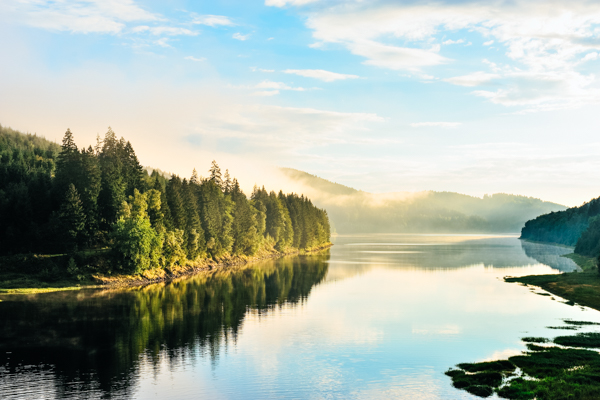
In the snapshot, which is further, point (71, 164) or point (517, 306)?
point (71, 164)

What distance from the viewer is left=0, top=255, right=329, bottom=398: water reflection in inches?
1663

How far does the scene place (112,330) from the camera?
60750 millimetres

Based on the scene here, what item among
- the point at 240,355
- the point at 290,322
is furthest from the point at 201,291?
the point at 240,355

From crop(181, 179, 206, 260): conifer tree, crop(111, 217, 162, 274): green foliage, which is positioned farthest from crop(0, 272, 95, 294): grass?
crop(181, 179, 206, 260): conifer tree

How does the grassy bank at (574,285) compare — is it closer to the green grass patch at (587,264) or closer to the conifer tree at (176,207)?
the green grass patch at (587,264)

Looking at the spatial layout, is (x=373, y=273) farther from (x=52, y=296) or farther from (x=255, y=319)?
(x=52, y=296)

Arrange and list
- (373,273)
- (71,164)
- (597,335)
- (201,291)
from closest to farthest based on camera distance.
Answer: (597,335)
(201,291)
(71,164)
(373,273)

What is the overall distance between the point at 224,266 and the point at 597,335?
356 feet

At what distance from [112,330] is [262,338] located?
19154 mm

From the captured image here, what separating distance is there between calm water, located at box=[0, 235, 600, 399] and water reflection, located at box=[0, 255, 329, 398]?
0.54ft

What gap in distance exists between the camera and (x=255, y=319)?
2697 inches

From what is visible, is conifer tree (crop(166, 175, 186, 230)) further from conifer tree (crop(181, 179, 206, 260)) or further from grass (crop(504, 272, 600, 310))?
grass (crop(504, 272, 600, 310))

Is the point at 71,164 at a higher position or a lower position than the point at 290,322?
higher

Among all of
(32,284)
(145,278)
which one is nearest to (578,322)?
(145,278)
